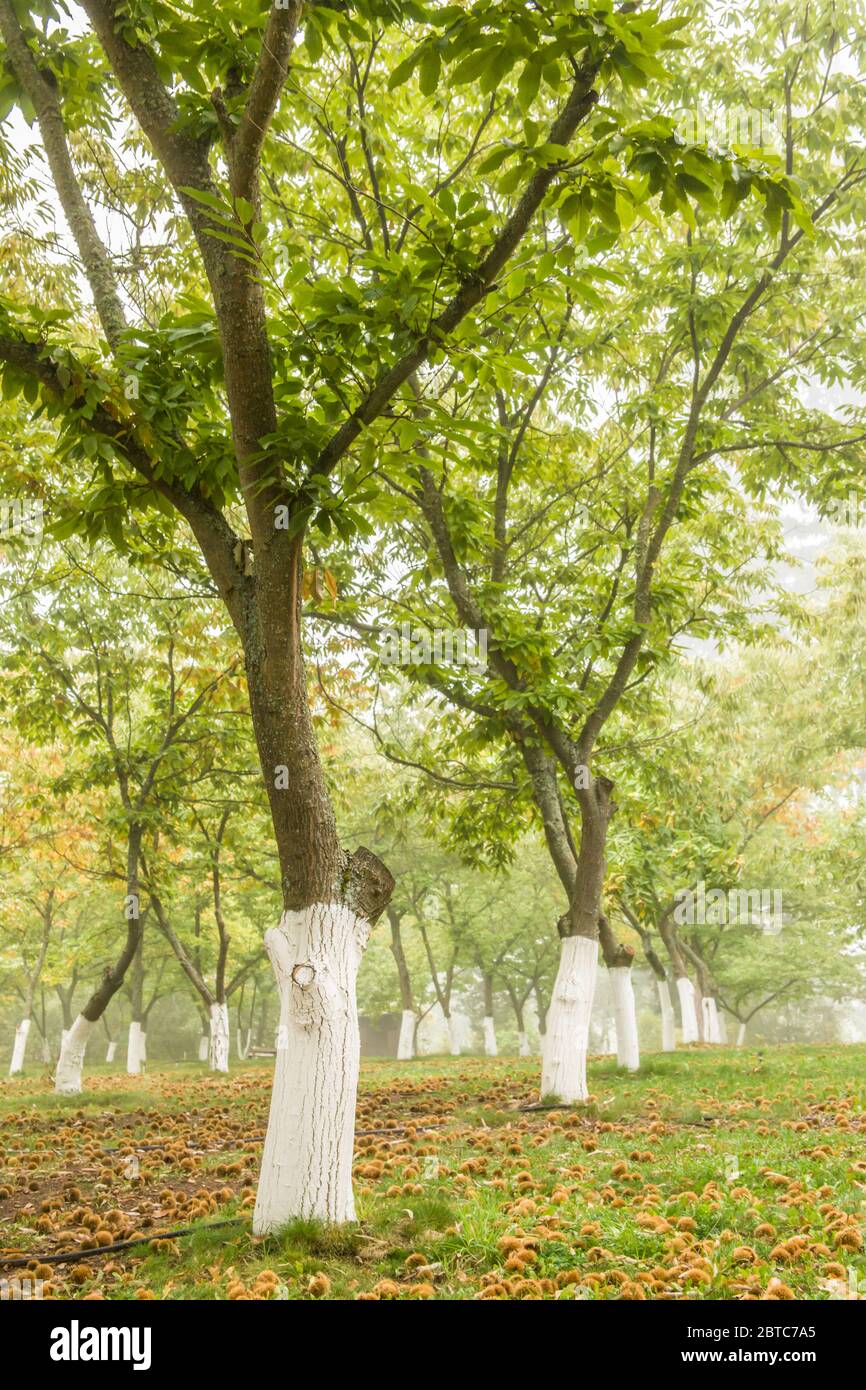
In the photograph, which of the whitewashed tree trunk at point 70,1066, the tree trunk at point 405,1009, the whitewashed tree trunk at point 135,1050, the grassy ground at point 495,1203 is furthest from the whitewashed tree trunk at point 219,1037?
the grassy ground at point 495,1203

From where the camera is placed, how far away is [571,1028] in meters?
9.43

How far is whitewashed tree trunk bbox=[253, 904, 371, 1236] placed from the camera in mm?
4422

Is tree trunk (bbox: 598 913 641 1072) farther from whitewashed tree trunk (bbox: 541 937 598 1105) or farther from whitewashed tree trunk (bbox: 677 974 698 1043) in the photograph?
whitewashed tree trunk (bbox: 677 974 698 1043)

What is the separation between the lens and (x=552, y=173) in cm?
386

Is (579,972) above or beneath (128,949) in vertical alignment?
beneath

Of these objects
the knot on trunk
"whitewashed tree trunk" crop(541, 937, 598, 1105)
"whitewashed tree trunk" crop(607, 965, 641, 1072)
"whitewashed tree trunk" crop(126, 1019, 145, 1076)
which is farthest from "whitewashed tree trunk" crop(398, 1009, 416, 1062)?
the knot on trunk

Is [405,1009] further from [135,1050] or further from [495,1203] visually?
[495,1203]

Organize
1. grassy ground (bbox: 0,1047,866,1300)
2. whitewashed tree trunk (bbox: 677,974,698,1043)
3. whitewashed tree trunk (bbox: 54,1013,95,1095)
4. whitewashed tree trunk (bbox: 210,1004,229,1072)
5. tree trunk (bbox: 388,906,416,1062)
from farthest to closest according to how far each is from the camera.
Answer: tree trunk (bbox: 388,906,416,1062) → whitewashed tree trunk (bbox: 677,974,698,1043) → whitewashed tree trunk (bbox: 210,1004,229,1072) → whitewashed tree trunk (bbox: 54,1013,95,1095) → grassy ground (bbox: 0,1047,866,1300)

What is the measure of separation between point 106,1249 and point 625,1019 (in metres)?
9.50

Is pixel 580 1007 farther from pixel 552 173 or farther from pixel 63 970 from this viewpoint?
pixel 63 970

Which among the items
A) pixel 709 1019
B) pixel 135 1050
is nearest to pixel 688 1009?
pixel 709 1019

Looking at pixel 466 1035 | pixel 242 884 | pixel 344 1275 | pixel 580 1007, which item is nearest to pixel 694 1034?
pixel 242 884

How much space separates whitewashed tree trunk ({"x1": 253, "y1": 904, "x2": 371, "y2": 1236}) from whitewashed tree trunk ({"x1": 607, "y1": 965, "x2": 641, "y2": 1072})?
8463 millimetres
